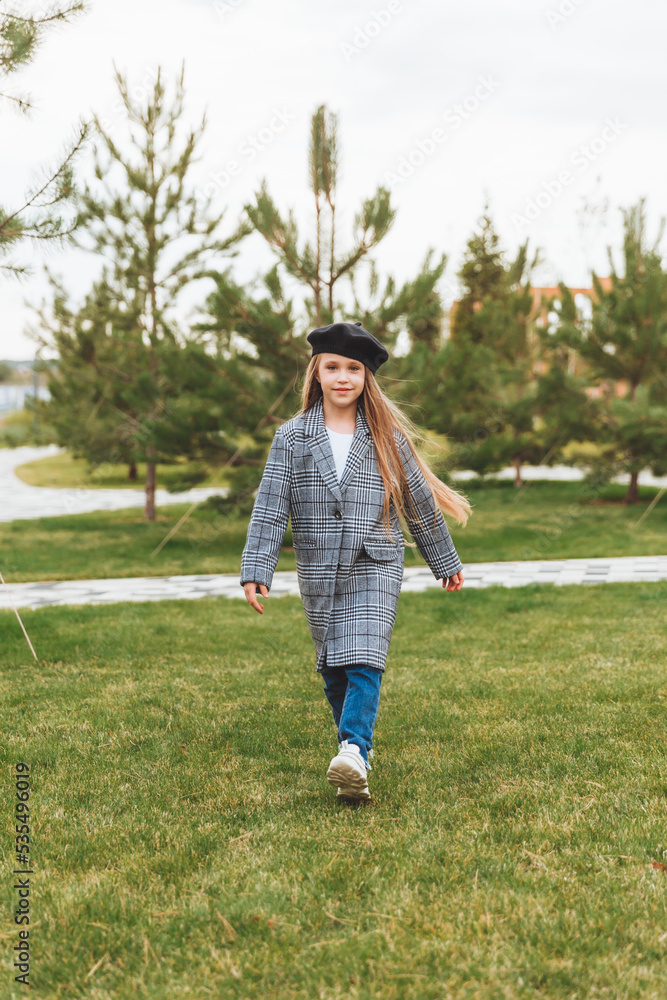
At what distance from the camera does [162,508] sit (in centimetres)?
1625

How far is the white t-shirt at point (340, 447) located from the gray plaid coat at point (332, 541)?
0.8 inches

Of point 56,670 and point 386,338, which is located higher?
point 386,338

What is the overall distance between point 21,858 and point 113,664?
8.43 feet

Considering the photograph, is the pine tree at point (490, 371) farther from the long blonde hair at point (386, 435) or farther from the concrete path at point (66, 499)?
the long blonde hair at point (386, 435)

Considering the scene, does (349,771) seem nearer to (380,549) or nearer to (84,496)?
(380,549)

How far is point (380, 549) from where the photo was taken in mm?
3238

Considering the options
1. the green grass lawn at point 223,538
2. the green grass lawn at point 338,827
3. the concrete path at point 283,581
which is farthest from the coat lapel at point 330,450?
the green grass lawn at point 223,538

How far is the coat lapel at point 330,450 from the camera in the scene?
3.22 m

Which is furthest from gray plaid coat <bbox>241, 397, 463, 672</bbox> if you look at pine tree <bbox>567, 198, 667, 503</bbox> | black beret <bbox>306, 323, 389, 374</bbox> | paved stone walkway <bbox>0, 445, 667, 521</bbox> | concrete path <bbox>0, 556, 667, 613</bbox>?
paved stone walkway <bbox>0, 445, 667, 521</bbox>

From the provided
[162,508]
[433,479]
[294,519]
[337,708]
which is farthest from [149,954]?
[162,508]

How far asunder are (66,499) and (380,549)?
16.5 meters

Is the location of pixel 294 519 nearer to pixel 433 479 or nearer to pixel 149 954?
pixel 433 479

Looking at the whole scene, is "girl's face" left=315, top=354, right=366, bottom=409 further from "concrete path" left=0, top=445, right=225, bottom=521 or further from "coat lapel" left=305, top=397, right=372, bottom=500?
"concrete path" left=0, top=445, right=225, bottom=521

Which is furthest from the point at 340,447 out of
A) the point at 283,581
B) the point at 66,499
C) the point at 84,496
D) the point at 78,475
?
the point at 78,475
